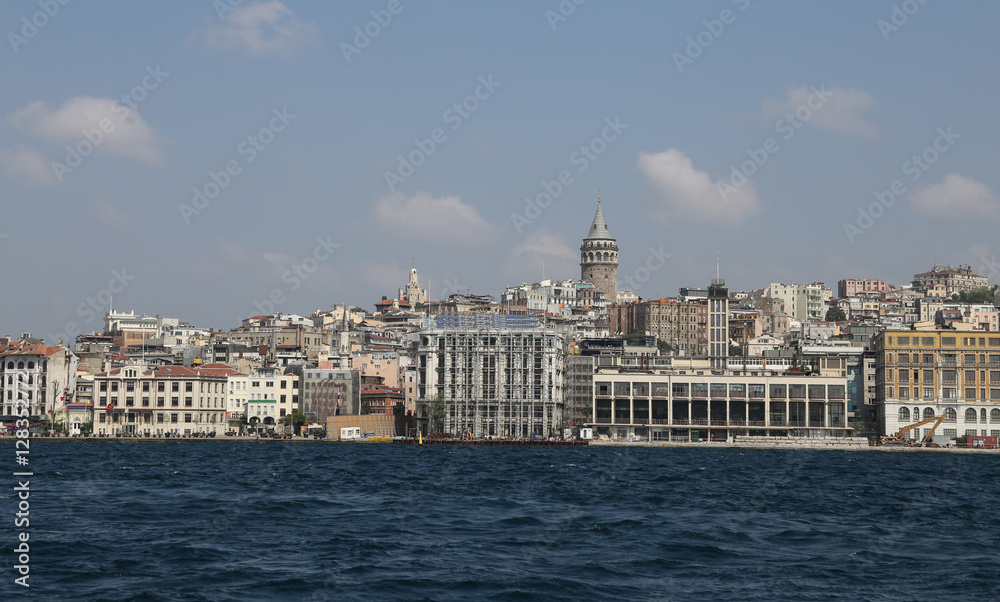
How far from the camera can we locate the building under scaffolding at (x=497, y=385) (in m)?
117

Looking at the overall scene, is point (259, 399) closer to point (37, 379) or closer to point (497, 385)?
point (37, 379)

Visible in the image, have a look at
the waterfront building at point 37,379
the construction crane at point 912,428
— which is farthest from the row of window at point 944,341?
the waterfront building at point 37,379

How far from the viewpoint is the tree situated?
119562 mm

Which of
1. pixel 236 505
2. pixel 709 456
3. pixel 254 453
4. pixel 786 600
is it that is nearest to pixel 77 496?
pixel 236 505

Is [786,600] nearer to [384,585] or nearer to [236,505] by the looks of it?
[384,585]

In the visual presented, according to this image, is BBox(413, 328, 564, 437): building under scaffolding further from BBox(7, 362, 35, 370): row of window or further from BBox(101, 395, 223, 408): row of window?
BBox(7, 362, 35, 370): row of window

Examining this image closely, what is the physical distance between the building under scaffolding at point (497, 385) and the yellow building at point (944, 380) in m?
31.9

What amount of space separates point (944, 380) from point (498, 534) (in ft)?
290

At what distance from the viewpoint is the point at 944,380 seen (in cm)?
11338

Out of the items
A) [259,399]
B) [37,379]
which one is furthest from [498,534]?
[37,379]

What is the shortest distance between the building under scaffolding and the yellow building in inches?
1257

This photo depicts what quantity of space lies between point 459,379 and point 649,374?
61.1 feet

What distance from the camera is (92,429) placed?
116062 mm

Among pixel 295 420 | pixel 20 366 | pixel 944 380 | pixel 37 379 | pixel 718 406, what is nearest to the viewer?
pixel 944 380
